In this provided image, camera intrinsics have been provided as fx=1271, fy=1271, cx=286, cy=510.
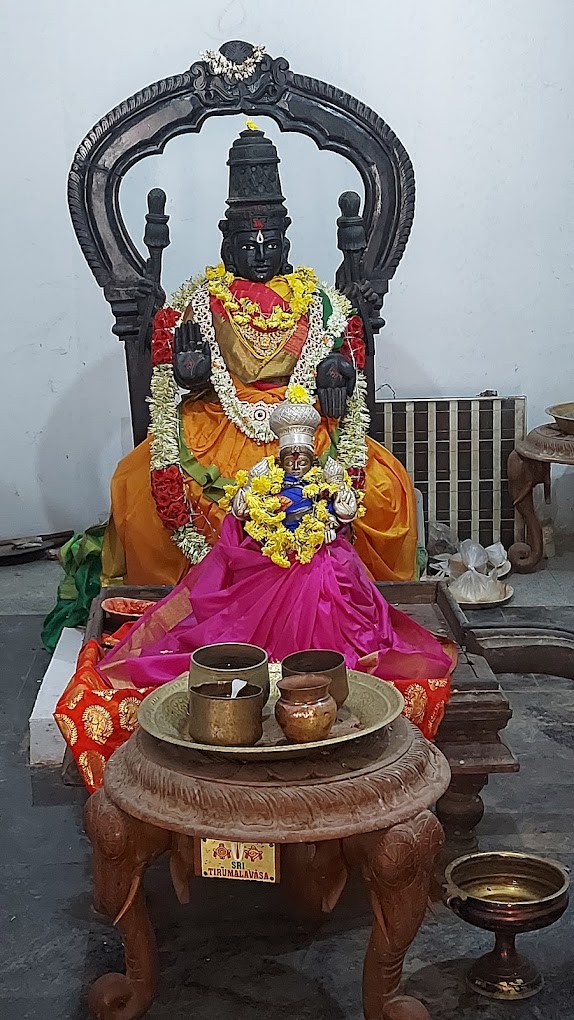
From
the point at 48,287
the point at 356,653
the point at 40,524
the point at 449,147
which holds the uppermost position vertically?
the point at 449,147

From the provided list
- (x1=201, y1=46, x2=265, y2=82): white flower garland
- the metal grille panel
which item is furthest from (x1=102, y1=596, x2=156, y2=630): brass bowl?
the metal grille panel

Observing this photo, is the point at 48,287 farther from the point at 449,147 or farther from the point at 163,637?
the point at 163,637

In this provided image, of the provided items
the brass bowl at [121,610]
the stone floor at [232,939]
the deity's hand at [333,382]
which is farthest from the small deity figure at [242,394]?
the stone floor at [232,939]

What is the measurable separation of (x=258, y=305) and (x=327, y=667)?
2441mm

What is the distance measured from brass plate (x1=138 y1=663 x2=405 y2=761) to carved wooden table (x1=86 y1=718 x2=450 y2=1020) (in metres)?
0.04

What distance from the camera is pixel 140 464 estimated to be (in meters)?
5.00

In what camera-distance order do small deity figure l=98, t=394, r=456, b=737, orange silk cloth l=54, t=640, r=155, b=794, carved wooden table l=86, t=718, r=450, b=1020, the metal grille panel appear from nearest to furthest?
carved wooden table l=86, t=718, r=450, b=1020 → orange silk cloth l=54, t=640, r=155, b=794 → small deity figure l=98, t=394, r=456, b=737 → the metal grille panel

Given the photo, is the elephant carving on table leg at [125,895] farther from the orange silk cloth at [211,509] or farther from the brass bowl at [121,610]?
the orange silk cloth at [211,509]

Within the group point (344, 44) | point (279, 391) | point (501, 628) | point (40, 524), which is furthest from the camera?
point (40, 524)

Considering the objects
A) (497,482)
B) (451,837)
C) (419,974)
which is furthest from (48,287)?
(419,974)

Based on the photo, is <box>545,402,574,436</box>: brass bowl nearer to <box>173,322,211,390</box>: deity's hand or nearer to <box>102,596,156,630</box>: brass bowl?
<box>173,322,211,390</box>: deity's hand

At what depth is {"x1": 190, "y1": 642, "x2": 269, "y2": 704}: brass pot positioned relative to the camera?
264 cm

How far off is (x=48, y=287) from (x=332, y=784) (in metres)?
4.49

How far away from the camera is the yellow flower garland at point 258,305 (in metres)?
4.83
